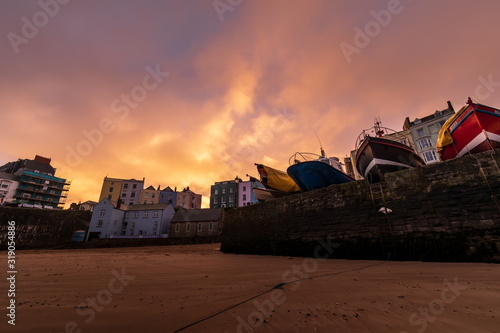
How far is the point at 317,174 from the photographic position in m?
10.7

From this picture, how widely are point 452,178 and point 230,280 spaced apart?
7220mm

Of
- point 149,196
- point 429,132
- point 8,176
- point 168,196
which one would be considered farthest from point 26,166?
point 429,132

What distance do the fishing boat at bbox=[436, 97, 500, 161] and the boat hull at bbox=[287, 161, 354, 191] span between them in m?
4.60

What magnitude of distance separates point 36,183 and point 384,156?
71690 mm

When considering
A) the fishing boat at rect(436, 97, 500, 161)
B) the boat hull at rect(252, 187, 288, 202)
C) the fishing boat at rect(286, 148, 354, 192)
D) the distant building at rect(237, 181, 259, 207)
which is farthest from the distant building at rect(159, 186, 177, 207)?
the fishing boat at rect(436, 97, 500, 161)

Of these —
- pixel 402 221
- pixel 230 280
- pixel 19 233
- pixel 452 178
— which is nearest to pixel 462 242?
pixel 402 221

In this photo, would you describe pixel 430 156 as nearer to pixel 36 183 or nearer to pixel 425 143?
pixel 425 143

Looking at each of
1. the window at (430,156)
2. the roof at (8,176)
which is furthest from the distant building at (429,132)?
the roof at (8,176)

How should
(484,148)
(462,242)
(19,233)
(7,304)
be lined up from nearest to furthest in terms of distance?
1. (7,304)
2. (462,242)
3. (484,148)
4. (19,233)

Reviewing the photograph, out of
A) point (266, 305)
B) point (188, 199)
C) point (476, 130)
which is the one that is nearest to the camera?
point (266, 305)

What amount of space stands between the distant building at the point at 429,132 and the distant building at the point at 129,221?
4176cm

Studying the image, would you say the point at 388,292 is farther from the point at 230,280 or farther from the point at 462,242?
the point at 462,242

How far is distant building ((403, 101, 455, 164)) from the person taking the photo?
26958 mm

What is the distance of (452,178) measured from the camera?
19.7ft
